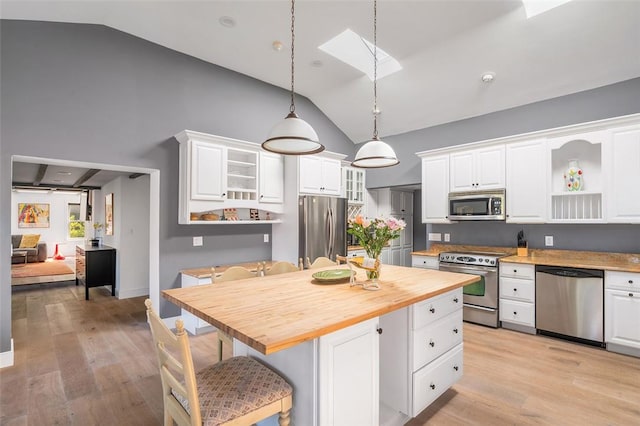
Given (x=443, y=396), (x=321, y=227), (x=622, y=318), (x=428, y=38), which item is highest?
(x=428, y=38)

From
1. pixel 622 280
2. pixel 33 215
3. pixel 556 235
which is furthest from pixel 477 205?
pixel 33 215

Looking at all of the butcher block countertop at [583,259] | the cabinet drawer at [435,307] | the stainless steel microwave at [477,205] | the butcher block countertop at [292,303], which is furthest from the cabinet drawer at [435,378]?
the stainless steel microwave at [477,205]

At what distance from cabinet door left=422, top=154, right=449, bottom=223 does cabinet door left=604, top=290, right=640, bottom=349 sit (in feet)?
6.60

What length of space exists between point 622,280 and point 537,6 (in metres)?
2.89

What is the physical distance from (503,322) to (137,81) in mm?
→ 5408

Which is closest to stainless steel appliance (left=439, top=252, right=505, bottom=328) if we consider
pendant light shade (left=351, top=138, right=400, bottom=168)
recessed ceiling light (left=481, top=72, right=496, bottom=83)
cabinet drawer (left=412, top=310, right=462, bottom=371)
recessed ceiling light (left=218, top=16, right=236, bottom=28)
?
cabinet drawer (left=412, top=310, right=462, bottom=371)

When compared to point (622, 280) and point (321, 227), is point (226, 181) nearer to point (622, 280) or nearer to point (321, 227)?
point (321, 227)

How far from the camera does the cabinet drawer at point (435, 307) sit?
6.70 feet

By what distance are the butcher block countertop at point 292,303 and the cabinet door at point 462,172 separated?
234 cm

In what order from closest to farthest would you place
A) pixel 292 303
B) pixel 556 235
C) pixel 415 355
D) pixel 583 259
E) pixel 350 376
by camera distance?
pixel 350 376
pixel 292 303
pixel 415 355
pixel 583 259
pixel 556 235

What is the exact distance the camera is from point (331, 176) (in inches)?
201

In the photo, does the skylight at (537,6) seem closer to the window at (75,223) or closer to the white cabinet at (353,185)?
the white cabinet at (353,185)

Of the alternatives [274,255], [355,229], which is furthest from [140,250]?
[355,229]

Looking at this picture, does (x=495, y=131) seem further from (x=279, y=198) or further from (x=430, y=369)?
(x=430, y=369)
